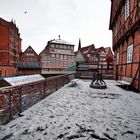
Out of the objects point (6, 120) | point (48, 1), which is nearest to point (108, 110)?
point (6, 120)

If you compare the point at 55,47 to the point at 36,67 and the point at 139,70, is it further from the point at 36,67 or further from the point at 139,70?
the point at 139,70

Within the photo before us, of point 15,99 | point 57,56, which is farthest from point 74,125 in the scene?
point 57,56

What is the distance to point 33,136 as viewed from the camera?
2711 mm

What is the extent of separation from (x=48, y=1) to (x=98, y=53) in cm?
2499

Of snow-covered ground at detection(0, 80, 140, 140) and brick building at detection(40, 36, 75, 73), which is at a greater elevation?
brick building at detection(40, 36, 75, 73)

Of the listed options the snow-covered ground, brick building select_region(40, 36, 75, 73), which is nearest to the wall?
the snow-covered ground

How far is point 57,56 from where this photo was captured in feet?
116

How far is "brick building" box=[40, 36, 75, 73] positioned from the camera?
3384cm

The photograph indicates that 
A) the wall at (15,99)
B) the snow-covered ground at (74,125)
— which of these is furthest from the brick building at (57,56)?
the snow-covered ground at (74,125)

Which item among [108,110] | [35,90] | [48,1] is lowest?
[108,110]

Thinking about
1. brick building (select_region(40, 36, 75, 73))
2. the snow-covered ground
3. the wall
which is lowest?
the snow-covered ground

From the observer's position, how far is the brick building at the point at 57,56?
3384 centimetres

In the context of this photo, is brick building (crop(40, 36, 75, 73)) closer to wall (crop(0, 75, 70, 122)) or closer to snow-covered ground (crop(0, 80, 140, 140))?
wall (crop(0, 75, 70, 122))

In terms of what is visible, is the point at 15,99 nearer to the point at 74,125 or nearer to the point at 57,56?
the point at 74,125
